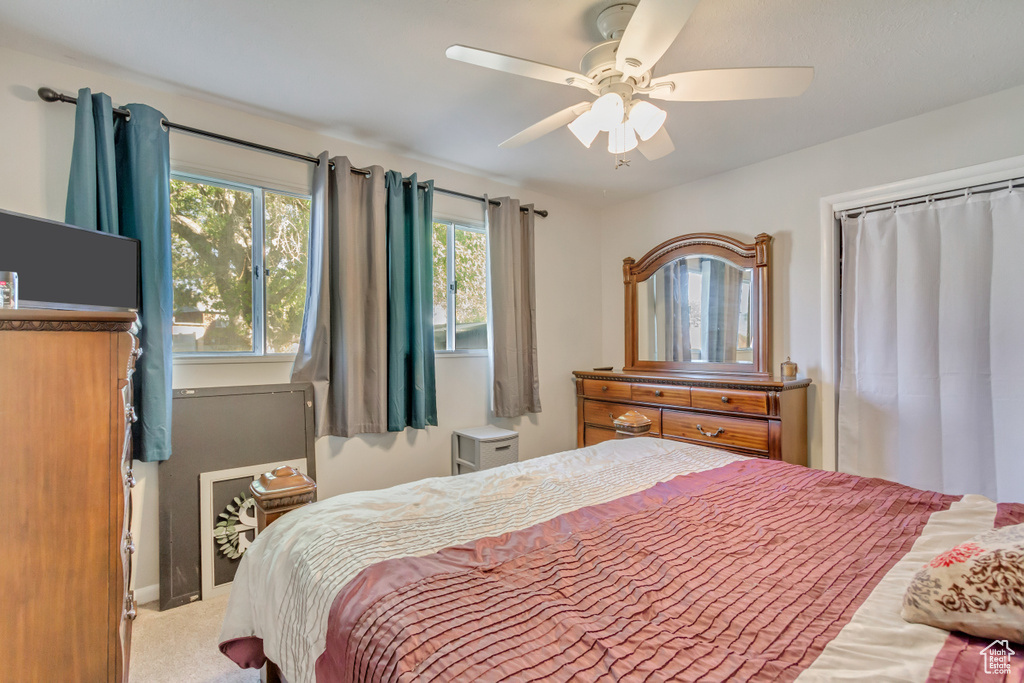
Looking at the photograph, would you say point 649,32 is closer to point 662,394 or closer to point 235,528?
point 662,394

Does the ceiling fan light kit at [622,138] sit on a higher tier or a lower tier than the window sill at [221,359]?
higher

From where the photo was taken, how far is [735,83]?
5.31 ft

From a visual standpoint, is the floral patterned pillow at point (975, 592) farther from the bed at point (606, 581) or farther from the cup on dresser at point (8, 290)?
the cup on dresser at point (8, 290)

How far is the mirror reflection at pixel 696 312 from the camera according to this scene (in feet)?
11.3

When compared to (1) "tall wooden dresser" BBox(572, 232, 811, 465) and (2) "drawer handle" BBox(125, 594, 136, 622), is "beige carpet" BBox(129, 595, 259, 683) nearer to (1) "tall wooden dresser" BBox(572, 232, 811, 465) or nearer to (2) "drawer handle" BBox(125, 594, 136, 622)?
(2) "drawer handle" BBox(125, 594, 136, 622)

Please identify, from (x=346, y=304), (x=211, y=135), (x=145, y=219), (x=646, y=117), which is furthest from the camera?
(x=346, y=304)

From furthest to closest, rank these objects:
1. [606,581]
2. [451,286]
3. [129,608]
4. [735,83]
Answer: [451,286] → [735,83] → [129,608] → [606,581]

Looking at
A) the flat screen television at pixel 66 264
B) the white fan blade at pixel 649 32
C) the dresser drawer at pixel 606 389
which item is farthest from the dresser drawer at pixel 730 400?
the flat screen television at pixel 66 264

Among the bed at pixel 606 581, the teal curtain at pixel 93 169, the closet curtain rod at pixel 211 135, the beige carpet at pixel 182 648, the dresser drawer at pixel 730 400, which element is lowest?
the beige carpet at pixel 182 648

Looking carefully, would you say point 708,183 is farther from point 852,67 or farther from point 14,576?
point 14,576

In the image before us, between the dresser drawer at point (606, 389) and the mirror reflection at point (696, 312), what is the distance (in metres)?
0.49

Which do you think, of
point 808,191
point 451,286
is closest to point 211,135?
point 451,286

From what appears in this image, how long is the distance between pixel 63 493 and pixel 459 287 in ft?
8.57

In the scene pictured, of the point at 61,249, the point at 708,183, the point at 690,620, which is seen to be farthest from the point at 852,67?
the point at 61,249
